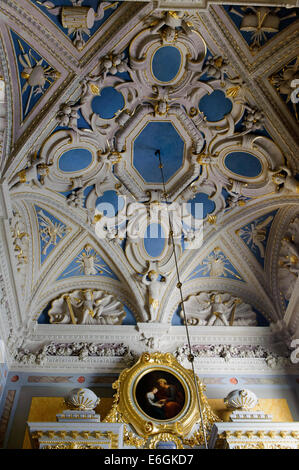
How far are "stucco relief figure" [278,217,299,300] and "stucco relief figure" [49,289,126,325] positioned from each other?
4293mm

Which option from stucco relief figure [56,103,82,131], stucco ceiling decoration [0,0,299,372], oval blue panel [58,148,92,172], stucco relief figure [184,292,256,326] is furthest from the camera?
stucco relief figure [184,292,256,326]

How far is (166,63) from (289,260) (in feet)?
18.5

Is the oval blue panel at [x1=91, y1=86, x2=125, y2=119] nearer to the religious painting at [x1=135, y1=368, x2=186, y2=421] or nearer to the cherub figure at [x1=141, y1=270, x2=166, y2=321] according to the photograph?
the cherub figure at [x1=141, y1=270, x2=166, y2=321]

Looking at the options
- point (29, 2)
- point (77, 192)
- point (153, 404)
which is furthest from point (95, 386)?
point (29, 2)

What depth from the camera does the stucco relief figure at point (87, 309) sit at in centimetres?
1114

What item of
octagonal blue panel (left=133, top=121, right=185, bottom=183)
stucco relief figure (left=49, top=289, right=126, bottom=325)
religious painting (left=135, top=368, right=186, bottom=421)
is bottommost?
religious painting (left=135, top=368, right=186, bottom=421)

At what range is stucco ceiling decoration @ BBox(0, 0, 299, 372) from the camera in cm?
848

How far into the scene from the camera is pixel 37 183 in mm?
Result: 10188

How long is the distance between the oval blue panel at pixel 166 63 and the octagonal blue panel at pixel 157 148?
114 centimetres

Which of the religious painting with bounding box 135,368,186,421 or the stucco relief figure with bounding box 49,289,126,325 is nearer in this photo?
the religious painting with bounding box 135,368,186,421

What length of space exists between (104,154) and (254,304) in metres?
5.73

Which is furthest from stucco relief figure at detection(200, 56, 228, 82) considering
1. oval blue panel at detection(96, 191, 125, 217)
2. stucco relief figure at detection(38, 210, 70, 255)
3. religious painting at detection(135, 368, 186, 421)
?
religious painting at detection(135, 368, 186, 421)

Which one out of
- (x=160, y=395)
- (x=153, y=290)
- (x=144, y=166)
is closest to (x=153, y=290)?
(x=153, y=290)

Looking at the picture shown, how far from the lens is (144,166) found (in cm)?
1091
